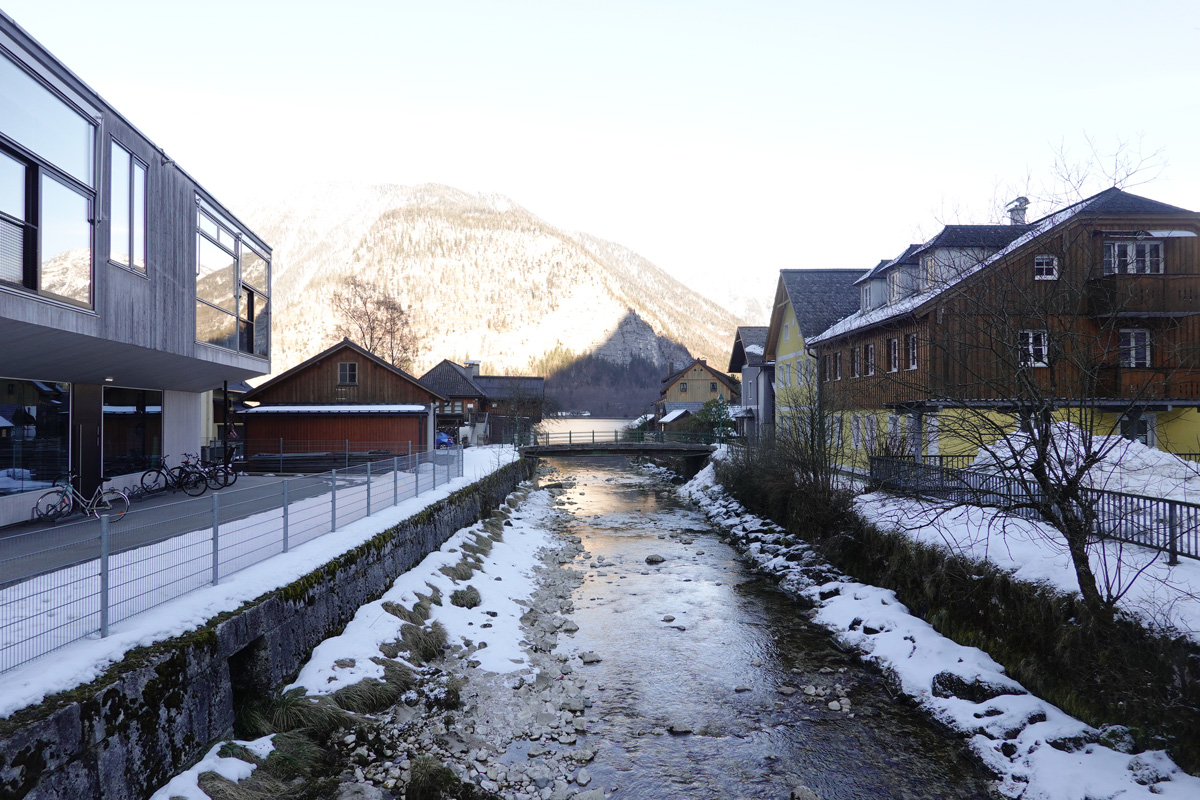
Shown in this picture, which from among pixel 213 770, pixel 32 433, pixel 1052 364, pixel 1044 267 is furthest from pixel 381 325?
pixel 1052 364

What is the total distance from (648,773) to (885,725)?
3581mm

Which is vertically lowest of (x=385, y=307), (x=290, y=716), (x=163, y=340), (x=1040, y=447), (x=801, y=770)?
(x=801, y=770)

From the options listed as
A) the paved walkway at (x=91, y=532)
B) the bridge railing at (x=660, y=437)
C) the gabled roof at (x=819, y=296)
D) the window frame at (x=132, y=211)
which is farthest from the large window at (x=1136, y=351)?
the window frame at (x=132, y=211)

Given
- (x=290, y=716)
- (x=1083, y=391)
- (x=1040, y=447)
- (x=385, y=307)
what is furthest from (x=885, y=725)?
(x=385, y=307)

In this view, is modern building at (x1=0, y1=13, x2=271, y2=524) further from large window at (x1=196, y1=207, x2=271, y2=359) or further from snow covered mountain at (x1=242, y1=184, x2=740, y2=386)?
snow covered mountain at (x1=242, y1=184, x2=740, y2=386)

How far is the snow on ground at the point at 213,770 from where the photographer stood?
6.02 m

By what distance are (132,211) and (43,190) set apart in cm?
237

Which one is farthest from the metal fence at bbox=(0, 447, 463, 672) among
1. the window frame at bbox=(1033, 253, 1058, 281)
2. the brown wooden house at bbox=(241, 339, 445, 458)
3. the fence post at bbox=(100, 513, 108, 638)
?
the brown wooden house at bbox=(241, 339, 445, 458)

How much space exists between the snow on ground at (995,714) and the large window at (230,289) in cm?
1453

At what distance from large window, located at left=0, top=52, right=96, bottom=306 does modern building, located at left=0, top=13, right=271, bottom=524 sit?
0.07ft

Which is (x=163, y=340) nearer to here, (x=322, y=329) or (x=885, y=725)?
(x=885, y=725)

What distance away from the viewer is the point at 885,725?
31.7 feet

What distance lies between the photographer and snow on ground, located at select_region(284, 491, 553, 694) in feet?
29.7

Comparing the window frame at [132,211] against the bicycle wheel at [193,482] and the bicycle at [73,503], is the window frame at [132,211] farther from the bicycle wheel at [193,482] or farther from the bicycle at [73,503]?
the bicycle wheel at [193,482]
